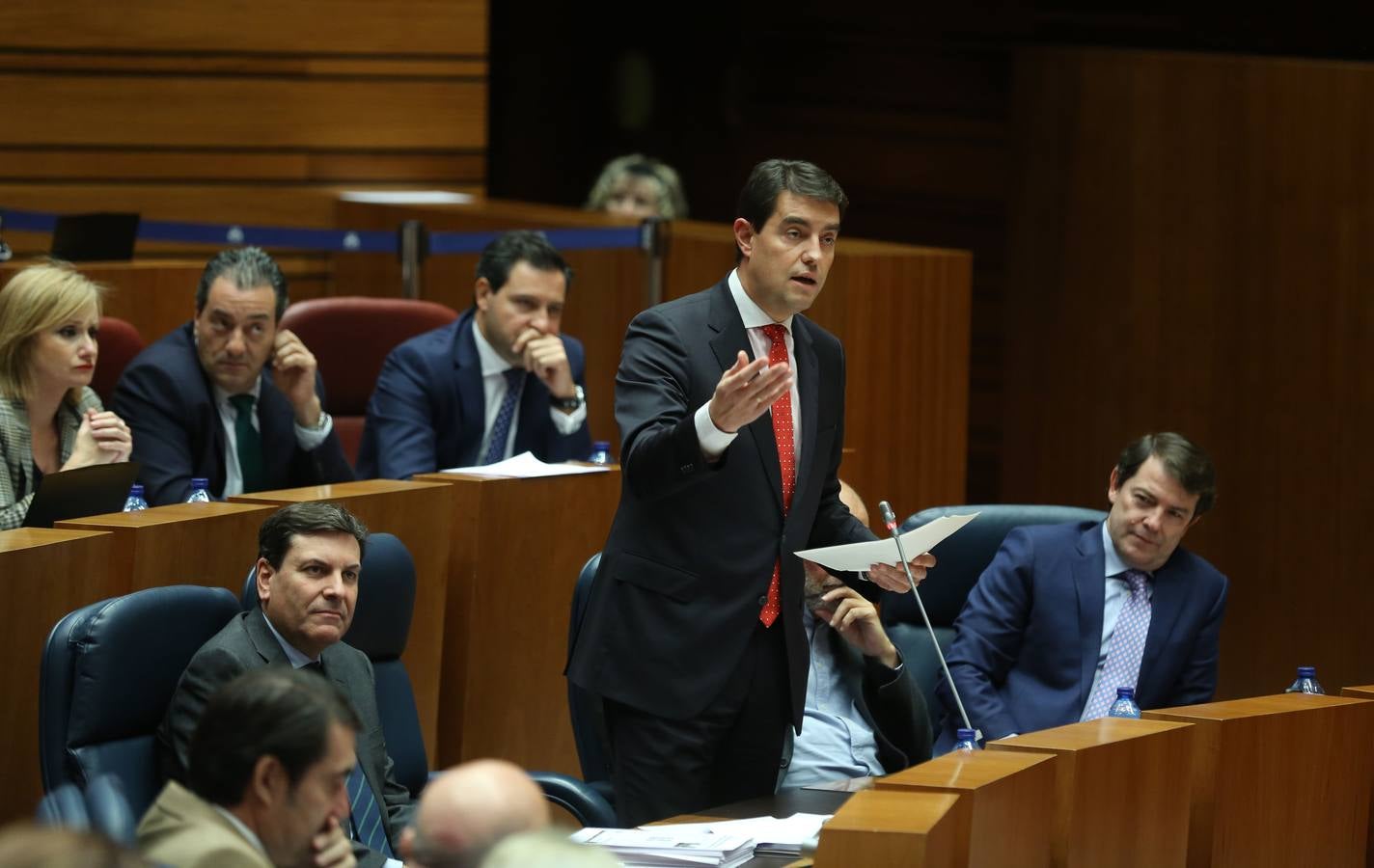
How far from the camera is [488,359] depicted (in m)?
4.27

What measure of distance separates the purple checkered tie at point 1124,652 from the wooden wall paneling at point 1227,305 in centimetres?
183

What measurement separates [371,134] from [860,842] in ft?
17.1

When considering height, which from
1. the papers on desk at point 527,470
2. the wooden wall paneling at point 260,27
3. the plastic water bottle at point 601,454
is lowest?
the papers on desk at point 527,470

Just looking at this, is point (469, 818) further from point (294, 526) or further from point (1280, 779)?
point (1280, 779)

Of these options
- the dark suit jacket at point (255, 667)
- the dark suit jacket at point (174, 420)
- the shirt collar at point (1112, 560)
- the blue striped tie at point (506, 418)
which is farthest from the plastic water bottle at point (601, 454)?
the dark suit jacket at point (255, 667)

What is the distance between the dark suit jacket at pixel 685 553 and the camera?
8.82 ft

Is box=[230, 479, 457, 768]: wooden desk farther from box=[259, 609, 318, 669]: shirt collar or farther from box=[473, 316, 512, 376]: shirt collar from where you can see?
box=[473, 316, 512, 376]: shirt collar

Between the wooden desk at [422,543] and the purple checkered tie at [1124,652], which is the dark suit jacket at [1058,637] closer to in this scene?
the purple checkered tie at [1124,652]

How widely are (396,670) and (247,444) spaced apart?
1006 mm

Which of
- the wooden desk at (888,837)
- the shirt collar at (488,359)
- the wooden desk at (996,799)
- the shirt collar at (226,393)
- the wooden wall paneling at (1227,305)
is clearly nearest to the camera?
the wooden desk at (888,837)

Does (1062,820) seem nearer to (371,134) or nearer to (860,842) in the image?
(860,842)

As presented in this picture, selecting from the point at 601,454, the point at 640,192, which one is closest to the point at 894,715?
the point at 601,454

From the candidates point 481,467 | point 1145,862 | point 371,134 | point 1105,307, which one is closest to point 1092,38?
point 1105,307

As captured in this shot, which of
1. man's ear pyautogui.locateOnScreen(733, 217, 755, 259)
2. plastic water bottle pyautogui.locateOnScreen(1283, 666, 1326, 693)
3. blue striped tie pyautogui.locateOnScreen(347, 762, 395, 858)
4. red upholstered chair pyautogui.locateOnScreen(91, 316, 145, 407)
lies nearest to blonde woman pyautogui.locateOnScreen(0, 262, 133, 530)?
red upholstered chair pyautogui.locateOnScreen(91, 316, 145, 407)
